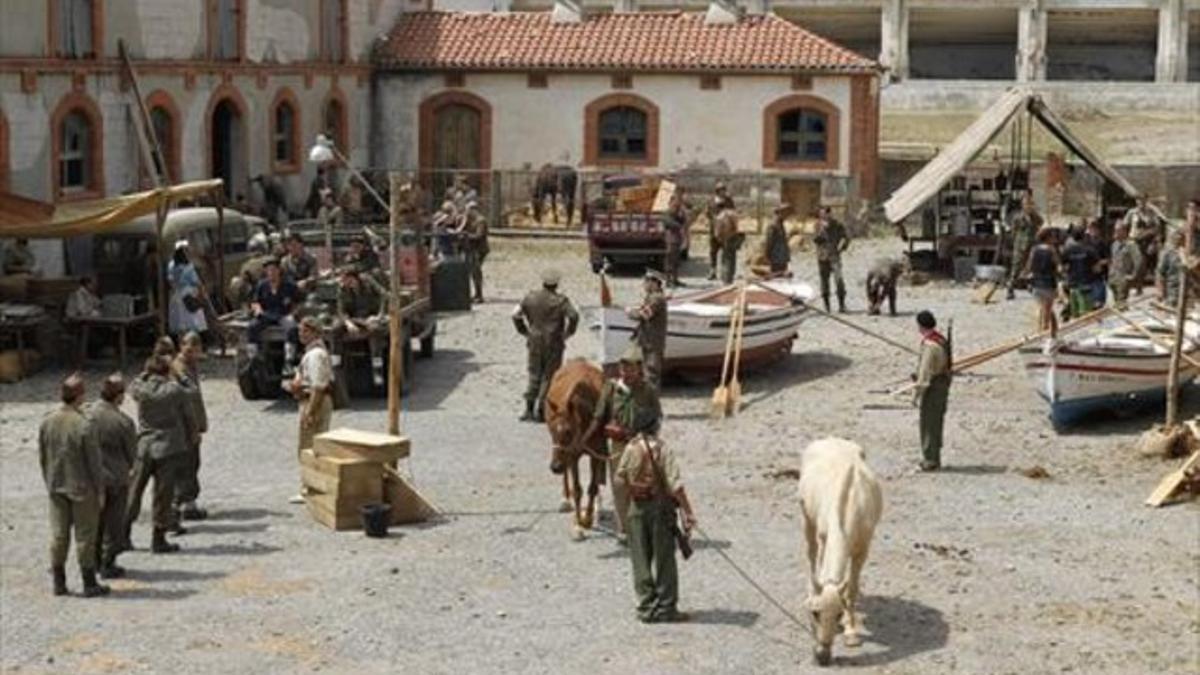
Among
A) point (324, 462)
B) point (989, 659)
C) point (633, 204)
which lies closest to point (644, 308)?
point (324, 462)

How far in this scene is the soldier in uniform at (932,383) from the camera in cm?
1873

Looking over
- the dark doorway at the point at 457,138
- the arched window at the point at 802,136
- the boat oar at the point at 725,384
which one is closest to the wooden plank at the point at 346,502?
the boat oar at the point at 725,384

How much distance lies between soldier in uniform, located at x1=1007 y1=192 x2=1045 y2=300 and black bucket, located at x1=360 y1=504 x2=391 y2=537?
15.6 meters

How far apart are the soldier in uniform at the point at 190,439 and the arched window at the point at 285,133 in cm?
2104

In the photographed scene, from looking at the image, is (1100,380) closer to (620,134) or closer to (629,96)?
(629,96)

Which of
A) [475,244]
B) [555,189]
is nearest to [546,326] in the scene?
Result: [475,244]

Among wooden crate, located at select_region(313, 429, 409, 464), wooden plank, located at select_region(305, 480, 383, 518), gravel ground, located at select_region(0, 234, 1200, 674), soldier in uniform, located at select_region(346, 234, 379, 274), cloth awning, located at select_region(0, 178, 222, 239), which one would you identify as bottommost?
gravel ground, located at select_region(0, 234, 1200, 674)

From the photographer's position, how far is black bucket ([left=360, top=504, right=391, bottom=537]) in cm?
1656

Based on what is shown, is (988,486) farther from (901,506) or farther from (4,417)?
(4,417)

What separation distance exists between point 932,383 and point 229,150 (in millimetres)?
20360

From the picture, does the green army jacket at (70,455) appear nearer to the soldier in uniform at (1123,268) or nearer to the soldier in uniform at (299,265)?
the soldier in uniform at (299,265)

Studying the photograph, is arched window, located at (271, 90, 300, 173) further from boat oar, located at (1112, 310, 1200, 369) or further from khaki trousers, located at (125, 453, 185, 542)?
khaki trousers, located at (125, 453, 185, 542)

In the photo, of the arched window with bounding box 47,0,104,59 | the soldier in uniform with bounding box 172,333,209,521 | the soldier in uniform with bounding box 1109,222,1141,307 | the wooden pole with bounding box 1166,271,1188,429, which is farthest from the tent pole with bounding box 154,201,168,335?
the soldier in uniform with bounding box 1109,222,1141,307

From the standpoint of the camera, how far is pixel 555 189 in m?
40.2
